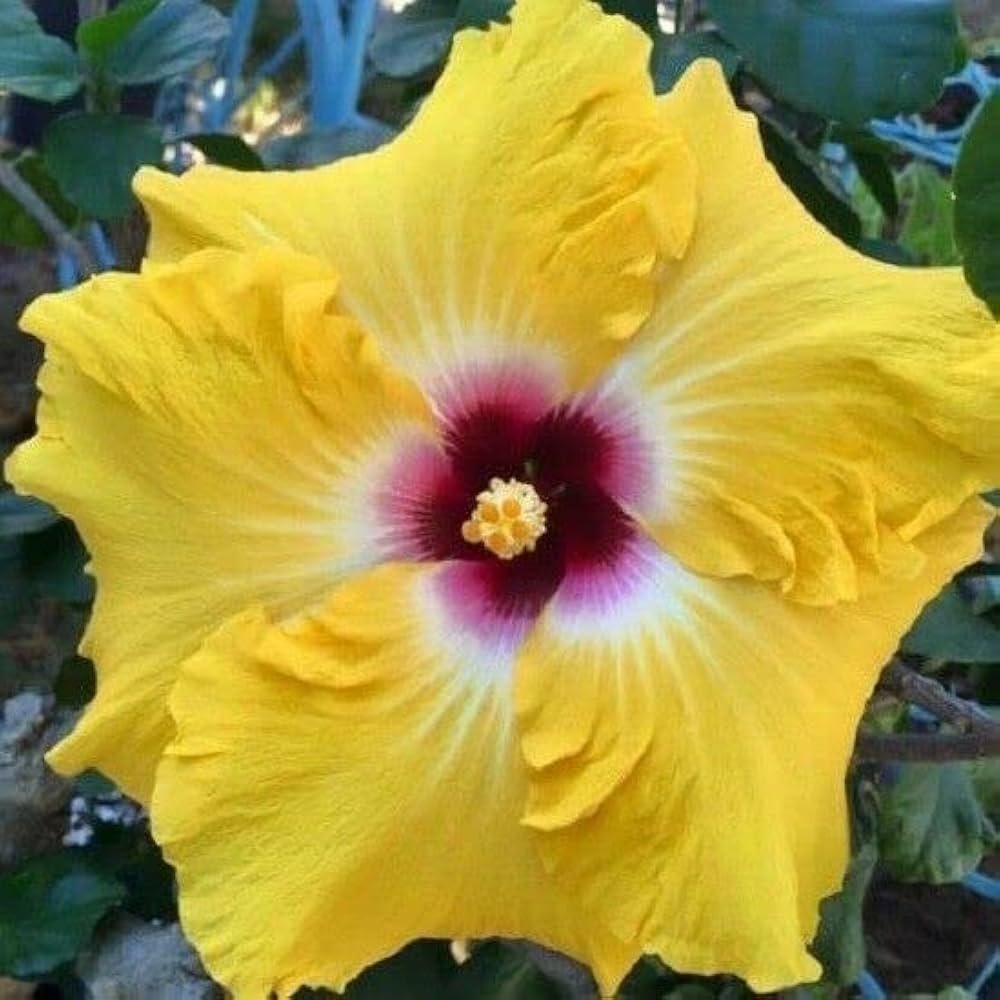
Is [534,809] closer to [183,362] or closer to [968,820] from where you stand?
[183,362]

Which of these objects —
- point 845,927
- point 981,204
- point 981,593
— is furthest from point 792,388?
point 845,927

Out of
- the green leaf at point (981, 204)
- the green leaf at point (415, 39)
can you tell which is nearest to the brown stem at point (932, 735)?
the green leaf at point (981, 204)

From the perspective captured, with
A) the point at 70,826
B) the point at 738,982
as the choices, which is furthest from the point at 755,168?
the point at 70,826

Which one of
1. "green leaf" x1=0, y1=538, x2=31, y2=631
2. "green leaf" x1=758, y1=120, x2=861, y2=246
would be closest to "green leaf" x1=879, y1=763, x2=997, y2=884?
"green leaf" x1=758, y1=120, x2=861, y2=246

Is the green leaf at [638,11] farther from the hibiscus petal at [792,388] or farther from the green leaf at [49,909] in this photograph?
the green leaf at [49,909]

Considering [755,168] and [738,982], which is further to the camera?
[738,982]

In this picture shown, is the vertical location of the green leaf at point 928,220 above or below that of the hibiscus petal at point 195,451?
below

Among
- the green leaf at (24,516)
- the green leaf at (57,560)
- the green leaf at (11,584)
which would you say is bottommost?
the green leaf at (11,584)

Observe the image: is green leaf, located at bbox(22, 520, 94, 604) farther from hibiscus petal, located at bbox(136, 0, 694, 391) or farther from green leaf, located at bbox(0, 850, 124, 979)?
hibiscus petal, located at bbox(136, 0, 694, 391)
